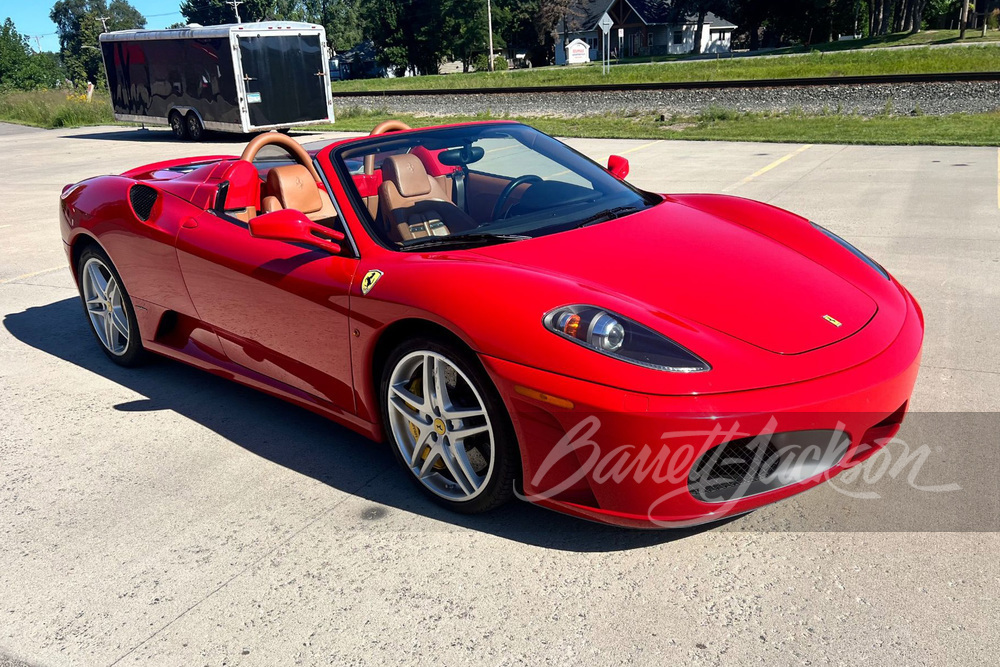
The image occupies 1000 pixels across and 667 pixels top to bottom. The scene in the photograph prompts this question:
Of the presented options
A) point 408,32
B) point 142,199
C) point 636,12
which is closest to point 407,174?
point 142,199

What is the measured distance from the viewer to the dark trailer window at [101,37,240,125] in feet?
64.8

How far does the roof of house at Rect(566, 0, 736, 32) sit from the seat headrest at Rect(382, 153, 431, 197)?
7694cm

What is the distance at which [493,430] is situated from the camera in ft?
9.36

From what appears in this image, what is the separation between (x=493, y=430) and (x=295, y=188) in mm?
1983

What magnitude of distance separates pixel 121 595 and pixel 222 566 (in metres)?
0.33

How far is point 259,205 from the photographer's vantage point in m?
4.26

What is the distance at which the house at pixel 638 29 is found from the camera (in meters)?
77.1

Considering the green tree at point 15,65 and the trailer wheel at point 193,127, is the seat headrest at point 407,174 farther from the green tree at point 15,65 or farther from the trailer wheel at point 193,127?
the green tree at point 15,65

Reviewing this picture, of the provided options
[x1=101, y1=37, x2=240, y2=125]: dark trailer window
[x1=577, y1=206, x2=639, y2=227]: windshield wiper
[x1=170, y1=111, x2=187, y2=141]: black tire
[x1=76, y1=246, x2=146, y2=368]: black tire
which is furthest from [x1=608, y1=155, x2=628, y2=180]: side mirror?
[x1=170, y1=111, x2=187, y2=141]: black tire

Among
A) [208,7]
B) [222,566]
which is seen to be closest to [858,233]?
[222,566]

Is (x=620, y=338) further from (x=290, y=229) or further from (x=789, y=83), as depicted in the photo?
(x=789, y=83)

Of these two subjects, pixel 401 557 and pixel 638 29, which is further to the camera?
pixel 638 29

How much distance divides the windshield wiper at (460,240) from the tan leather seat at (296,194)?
0.95m

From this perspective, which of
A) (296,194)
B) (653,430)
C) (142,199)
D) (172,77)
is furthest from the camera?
(172,77)
